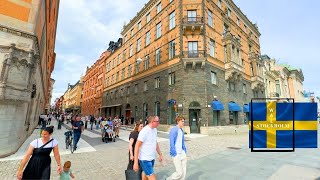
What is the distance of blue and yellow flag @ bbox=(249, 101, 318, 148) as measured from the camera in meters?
3.83

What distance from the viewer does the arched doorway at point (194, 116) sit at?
19.5 metres

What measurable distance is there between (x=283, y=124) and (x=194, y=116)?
16.0m

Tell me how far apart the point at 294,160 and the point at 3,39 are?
14234mm

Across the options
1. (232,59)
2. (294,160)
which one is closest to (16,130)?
(294,160)

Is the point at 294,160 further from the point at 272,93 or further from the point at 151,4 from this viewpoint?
the point at 272,93

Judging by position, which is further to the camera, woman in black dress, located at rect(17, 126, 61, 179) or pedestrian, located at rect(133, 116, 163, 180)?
pedestrian, located at rect(133, 116, 163, 180)

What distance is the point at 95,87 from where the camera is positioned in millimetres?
48688

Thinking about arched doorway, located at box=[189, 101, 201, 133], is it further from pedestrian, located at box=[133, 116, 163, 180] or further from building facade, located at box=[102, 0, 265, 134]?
pedestrian, located at box=[133, 116, 163, 180]

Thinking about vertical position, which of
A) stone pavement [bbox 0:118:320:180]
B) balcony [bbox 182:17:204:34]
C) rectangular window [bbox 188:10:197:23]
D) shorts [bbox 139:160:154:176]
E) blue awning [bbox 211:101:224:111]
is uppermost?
rectangular window [bbox 188:10:197:23]

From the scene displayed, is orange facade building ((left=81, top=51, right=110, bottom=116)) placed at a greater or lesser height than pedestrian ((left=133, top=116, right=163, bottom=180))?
greater

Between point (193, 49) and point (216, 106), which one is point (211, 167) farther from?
point (193, 49)

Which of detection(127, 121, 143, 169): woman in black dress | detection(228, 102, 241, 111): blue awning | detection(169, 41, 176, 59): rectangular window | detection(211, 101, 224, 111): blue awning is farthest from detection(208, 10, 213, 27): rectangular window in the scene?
detection(127, 121, 143, 169): woman in black dress

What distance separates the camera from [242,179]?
18.1 ft

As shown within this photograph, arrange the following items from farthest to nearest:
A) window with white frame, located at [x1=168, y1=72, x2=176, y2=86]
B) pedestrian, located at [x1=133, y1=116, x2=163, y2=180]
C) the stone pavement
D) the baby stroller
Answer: window with white frame, located at [x1=168, y1=72, x2=176, y2=86], the baby stroller, the stone pavement, pedestrian, located at [x1=133, y1=116, x2=163, y2=180]
